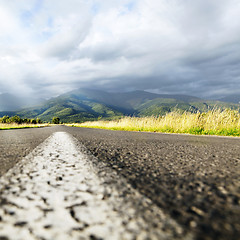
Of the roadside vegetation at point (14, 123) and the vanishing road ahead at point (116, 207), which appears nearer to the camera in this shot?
the vanishing road ahead at point (116, 207)

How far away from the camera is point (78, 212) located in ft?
2.18

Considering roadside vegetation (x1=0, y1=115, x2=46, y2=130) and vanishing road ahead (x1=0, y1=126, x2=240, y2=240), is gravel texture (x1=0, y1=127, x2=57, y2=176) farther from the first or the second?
roadside vegetation (x1=0, y1=115, x2=46, y2=130)

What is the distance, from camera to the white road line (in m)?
0.54

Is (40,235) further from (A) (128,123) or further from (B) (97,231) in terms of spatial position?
(A) (128,123)

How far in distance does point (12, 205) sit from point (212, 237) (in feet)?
2.36

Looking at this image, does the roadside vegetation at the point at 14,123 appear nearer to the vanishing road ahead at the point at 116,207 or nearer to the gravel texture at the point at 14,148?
the gravel texture at the point at 14,148

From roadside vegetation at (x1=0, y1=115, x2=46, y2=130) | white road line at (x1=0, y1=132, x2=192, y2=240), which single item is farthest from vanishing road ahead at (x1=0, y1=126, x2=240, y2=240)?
roadside vegetation at (x1=0, y1=115, x2=46, y2=130)

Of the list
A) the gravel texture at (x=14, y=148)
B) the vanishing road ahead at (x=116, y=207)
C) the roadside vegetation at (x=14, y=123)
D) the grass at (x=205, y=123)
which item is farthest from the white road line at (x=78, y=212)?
the roadside vegetation at (x=14, y=123)

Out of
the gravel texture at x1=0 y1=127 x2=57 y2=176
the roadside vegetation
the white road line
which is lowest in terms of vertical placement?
the gravel texture at x1=0 y1=127 x2=57 y2=176

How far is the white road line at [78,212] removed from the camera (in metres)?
0.54

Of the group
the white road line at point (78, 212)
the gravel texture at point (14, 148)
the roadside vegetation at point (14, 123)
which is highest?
the roadside vegetation at point (14, 123)

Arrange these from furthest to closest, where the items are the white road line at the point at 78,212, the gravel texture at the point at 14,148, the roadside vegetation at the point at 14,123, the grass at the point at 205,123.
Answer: the roadside vegetation at the point at 14,123 → the grass at the point at 205,123 → the gravel texture at the point at 14,148 → the white road line at the point at 78,212

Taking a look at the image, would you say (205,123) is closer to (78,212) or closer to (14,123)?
(78,212)

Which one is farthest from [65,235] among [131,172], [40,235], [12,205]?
[131,172]
